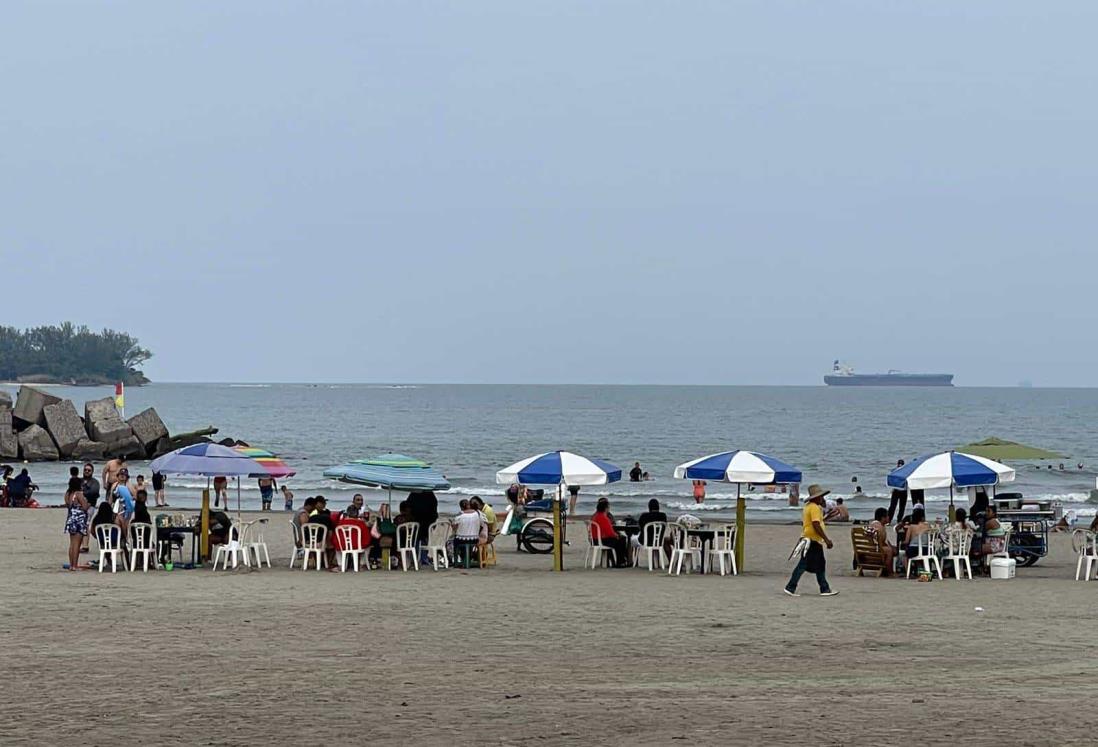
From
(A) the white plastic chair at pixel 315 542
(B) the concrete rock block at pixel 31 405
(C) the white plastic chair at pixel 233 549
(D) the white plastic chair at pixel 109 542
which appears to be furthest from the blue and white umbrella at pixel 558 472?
(B) the concrete rock block at pixel 31 405

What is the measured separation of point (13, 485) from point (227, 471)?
17.7 metres

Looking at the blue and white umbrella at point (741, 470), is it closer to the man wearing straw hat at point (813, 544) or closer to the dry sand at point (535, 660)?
the dry sand at point (535, 660)

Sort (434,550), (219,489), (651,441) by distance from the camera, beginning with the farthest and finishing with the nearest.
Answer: (651,441)
(219,489)
(434,550)

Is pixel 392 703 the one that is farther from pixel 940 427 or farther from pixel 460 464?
pixel 940 427

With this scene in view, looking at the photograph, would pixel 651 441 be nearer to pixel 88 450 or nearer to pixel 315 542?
pixel 88 450

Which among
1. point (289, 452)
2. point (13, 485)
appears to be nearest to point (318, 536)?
point (13, 485)

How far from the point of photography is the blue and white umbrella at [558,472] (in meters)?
17.8

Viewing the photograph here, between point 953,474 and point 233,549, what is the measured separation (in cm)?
1014

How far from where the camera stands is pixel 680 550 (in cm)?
1820

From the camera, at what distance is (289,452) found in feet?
221

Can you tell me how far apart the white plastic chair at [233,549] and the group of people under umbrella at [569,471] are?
346mm

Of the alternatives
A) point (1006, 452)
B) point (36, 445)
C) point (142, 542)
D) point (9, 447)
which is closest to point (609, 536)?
point (142, 542)

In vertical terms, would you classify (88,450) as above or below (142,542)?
above

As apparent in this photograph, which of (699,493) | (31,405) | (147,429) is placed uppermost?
(31,405)
